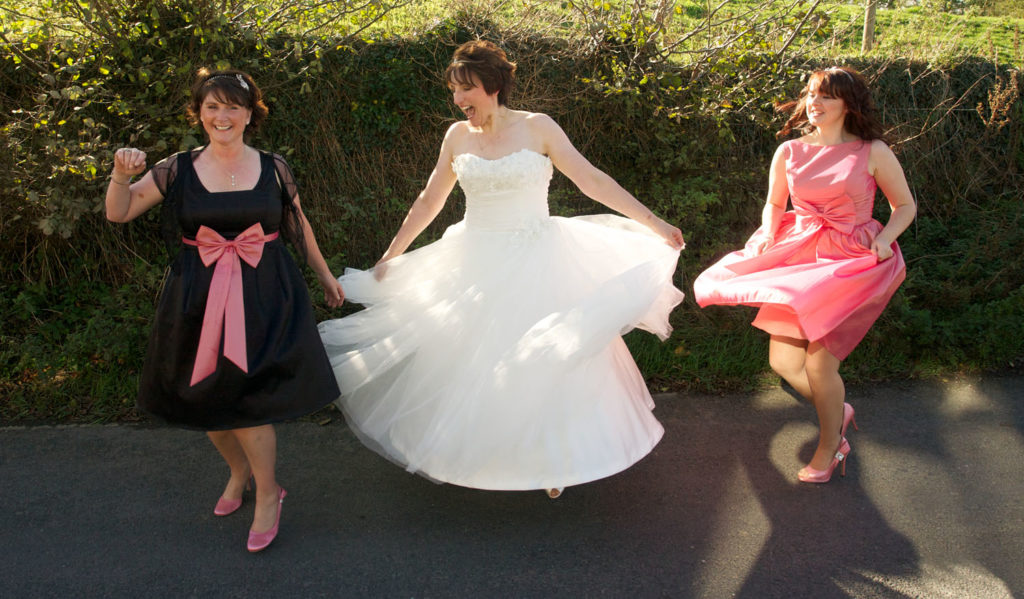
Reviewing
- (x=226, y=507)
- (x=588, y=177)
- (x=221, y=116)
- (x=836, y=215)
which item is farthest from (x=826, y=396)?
(x=221, y=116)

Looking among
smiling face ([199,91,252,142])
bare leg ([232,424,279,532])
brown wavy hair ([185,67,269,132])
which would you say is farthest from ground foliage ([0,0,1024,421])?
smiling face ([199,91,252,142])

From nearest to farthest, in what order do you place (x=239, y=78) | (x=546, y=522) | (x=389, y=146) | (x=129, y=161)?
→ (x=129, y=161), (x=239, y=78), (x=546, y=522), (x=389, y=146)

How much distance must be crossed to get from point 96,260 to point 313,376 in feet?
11.0

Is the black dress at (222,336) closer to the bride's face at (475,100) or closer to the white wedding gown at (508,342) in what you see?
the white wedding gown at (508,342)

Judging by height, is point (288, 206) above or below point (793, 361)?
above

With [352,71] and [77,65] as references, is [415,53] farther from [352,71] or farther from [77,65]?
[77,65]

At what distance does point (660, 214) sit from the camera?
6066 millimetres

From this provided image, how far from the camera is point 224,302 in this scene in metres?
3.15

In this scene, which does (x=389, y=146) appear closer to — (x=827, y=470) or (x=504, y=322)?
(x=504, y=322)

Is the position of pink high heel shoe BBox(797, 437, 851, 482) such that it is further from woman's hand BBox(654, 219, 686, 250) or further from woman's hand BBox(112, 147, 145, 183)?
woman's hand BBox(112, 147, 145, 183)

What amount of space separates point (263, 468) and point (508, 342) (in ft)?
3.98

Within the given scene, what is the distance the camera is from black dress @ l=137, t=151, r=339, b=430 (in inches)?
124

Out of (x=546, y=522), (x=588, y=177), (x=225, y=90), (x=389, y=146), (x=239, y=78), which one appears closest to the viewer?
(x=225, y=90)

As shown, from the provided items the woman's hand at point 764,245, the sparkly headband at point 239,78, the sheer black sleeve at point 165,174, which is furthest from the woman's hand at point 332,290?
the woman's hand at point 764,245
